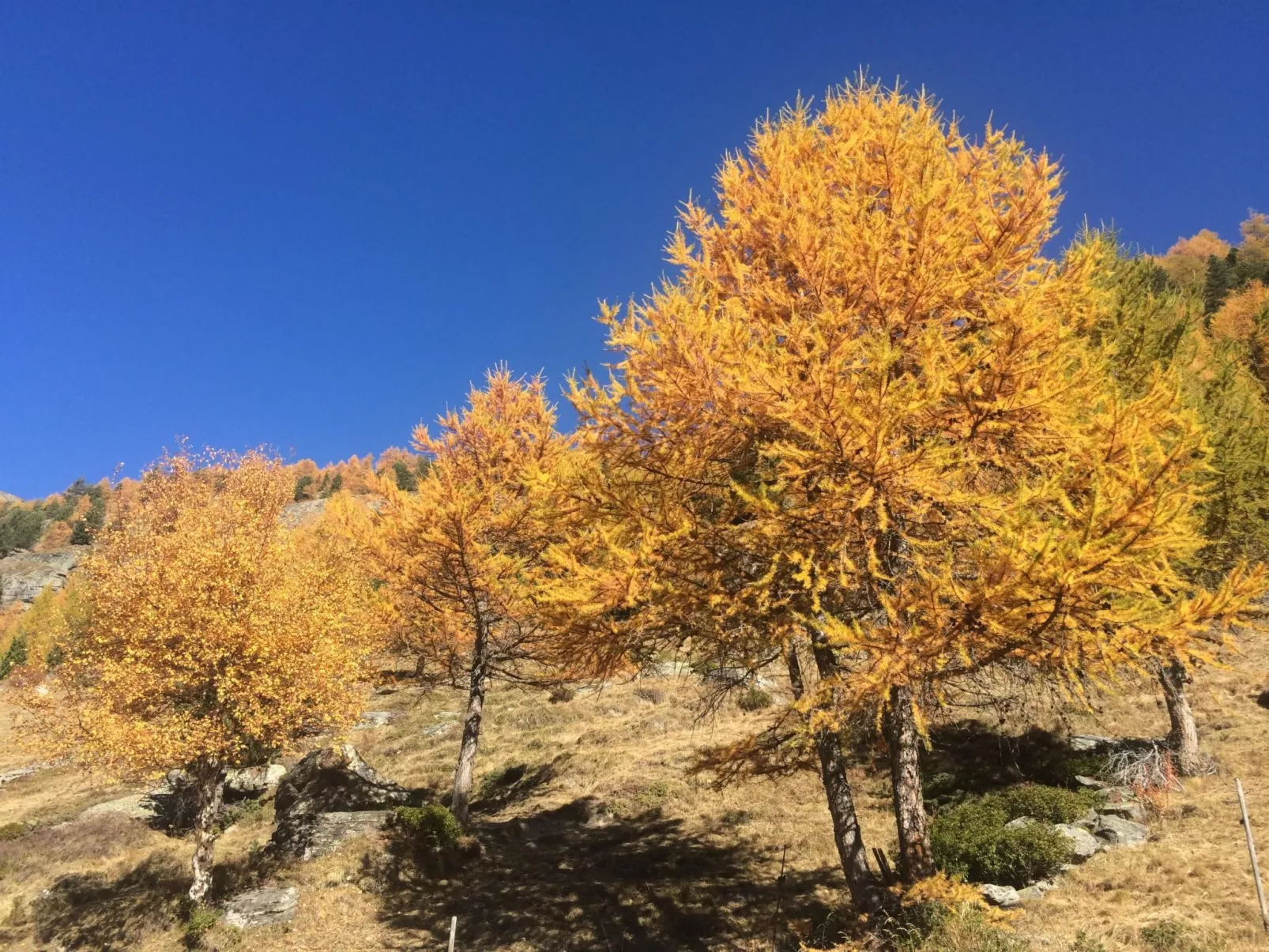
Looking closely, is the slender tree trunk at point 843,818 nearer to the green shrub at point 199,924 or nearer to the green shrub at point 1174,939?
the green shrub at point 1174,939

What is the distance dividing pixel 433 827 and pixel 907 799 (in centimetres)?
1074

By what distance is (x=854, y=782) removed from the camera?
648 inches

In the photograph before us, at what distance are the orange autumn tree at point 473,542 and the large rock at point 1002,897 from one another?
813 cm

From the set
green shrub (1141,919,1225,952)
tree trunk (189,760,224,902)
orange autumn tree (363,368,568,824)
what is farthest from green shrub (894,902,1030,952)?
tree trunk (189,760,224,902)

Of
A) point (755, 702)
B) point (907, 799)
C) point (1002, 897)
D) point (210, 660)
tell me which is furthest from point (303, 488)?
point (907, 799)

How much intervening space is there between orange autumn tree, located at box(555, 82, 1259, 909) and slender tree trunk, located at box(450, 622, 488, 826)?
8.08 metres

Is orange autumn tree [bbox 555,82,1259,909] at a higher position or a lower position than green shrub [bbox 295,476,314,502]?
lower

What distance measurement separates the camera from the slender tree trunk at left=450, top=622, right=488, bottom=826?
14.6m

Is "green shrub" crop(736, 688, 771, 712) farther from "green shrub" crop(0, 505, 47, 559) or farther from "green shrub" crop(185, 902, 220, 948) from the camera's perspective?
"green shrub" crop(0, 505, 47, 559)

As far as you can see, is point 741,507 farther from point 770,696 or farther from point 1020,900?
point 770,696

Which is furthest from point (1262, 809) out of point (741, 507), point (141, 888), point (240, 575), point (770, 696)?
point (141, 888)

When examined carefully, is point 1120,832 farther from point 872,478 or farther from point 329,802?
point 329,802

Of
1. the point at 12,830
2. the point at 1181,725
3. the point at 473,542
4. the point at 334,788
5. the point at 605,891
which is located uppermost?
the point at 473,542

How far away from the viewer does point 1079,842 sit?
10.4 m
